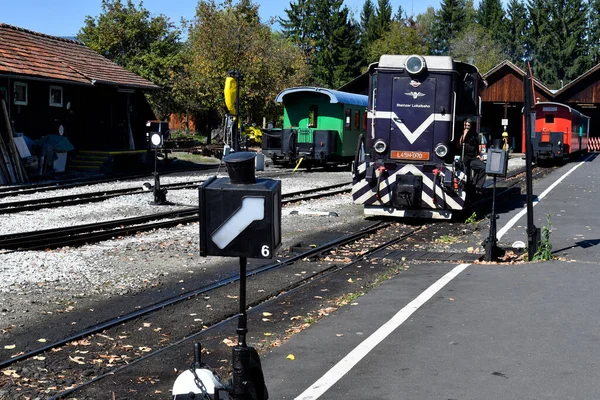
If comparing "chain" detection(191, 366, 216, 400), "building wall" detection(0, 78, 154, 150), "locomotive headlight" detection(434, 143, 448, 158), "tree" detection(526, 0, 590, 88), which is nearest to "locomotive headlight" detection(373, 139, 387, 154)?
"locomotive headlight" detection(434, 143, 448, 158)

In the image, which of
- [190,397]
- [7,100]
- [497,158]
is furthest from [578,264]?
[7,100]

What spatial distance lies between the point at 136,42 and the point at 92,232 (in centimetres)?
4292

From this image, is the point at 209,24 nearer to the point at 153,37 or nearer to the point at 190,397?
the point at 153,37

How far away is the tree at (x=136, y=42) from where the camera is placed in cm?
5350

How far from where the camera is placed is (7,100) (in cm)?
2678

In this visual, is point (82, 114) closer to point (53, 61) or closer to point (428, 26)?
point (53, 61)

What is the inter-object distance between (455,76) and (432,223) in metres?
3.21

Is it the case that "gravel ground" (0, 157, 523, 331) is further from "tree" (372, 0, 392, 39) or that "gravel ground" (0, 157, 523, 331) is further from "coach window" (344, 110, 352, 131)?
"tree" (372, 0, 392, 39)

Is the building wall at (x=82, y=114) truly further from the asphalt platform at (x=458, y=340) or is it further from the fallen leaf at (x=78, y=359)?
the fallen leaf at (x=78, y=359)

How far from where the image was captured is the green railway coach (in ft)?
109

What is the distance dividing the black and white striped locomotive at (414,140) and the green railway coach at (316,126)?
16.0 meters

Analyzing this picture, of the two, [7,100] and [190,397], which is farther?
[7,100]

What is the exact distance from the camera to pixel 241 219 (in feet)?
14.4

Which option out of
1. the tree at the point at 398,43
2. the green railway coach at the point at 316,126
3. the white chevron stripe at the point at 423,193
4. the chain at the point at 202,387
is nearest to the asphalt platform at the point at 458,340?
the chain at the point at 202,387
